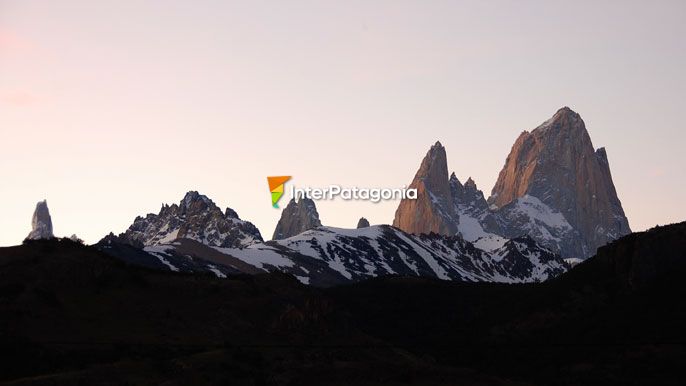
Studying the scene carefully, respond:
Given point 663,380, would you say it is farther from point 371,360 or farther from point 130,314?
point 130,314

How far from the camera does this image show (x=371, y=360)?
467 ft

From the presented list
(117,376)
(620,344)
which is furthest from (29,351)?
(620,344)

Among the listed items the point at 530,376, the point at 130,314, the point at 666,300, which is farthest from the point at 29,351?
the point at 666,300

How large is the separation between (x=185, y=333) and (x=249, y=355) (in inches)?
457

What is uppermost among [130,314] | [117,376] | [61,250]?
[61,250]

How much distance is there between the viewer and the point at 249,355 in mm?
131125

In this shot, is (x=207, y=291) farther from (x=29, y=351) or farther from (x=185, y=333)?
(x=29, y=351)

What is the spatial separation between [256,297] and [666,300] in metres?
73.0

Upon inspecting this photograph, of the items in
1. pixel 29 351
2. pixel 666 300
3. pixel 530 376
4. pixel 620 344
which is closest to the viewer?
pixel 29 351

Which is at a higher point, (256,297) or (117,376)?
(256,297)

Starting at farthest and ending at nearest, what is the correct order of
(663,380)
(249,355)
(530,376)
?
(530,376) → (663,380) → (249,355)

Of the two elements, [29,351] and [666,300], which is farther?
[666,300]

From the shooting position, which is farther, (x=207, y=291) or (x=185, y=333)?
(x=207, y=291)

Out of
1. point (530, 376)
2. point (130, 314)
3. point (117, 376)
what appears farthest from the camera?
point (530, 376)
